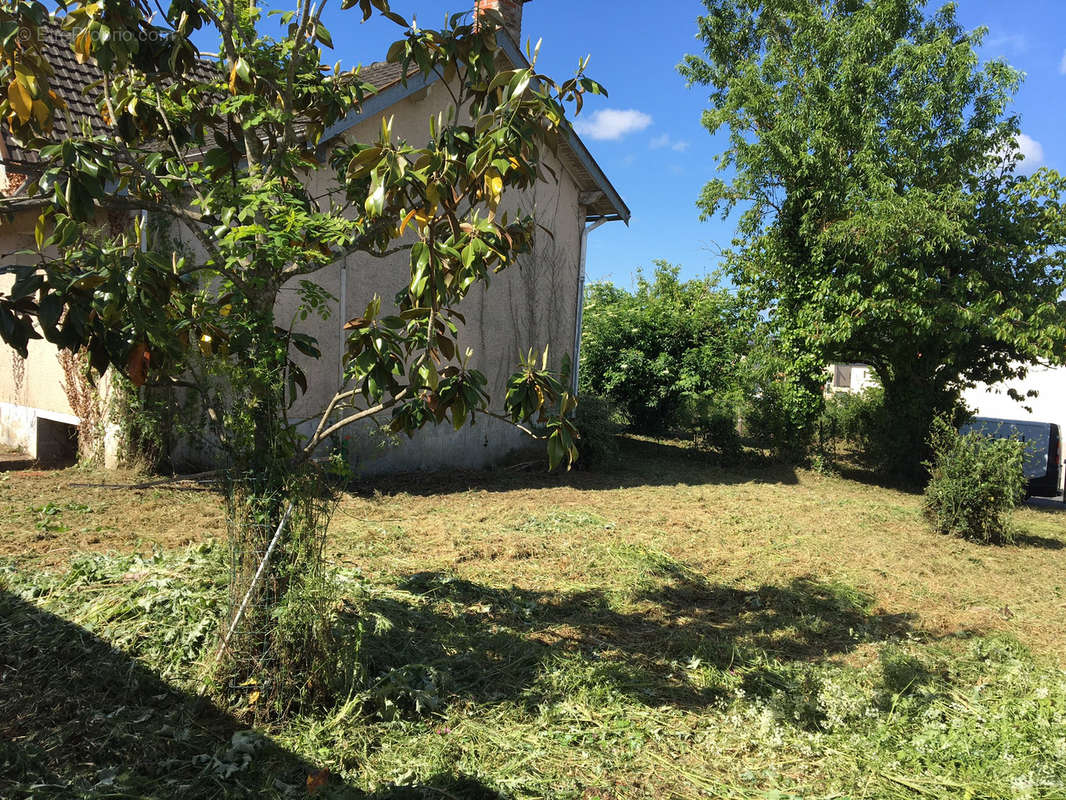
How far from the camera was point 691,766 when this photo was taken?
→ 343 cm

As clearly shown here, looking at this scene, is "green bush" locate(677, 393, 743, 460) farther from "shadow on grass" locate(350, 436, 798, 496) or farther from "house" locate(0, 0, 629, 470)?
"house" locate(0, 0, 629, 470)

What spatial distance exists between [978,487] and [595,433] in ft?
18.6

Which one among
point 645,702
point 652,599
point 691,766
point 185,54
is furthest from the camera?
point 652,599

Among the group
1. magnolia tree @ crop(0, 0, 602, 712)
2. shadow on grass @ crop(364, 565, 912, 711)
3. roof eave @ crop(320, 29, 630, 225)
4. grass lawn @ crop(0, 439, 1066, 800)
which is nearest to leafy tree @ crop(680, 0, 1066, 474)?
roof eave @ crop(320, 29, 630, 225)

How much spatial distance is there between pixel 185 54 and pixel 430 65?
1233mm

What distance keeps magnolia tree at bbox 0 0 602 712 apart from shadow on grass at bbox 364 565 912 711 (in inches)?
36.6

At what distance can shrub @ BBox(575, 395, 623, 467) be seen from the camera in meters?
12.4

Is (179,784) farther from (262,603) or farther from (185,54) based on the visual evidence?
(185,54)

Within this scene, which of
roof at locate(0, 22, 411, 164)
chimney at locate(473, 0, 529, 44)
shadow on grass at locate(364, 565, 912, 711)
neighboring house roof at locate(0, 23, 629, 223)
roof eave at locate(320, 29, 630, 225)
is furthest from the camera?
chimney at locate(473, 0, 529, 44)

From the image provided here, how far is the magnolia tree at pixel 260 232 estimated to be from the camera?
2893 mm

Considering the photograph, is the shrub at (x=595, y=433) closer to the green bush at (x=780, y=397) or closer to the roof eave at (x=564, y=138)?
the green bush at (x=780, y=397)

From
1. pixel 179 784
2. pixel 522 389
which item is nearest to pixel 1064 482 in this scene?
pixel 522 389

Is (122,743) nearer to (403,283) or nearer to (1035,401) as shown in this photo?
(403,283)

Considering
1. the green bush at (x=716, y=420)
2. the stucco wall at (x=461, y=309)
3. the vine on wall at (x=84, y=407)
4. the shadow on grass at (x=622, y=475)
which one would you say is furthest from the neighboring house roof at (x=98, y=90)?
the green bush at (x=716, y=420)
